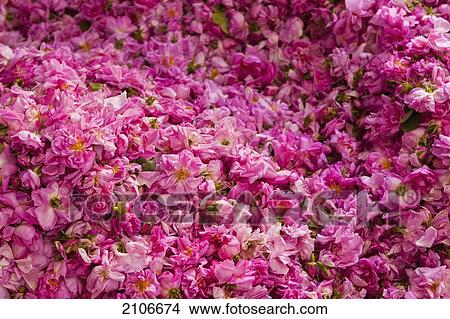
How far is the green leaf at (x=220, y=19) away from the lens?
5.02 feet

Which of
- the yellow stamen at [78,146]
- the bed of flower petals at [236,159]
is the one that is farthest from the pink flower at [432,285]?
the yellow stamen at [78,146]

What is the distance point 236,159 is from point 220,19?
0.42 meters

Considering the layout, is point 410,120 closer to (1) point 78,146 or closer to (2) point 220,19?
(2) point 220,19

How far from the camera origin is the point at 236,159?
124 centimetres

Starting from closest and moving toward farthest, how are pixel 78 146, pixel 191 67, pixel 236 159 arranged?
pixel 78 146 < pixel 236 159 < pixel 191 67

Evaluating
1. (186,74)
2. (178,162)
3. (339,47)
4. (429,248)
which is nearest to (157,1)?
(186,74)

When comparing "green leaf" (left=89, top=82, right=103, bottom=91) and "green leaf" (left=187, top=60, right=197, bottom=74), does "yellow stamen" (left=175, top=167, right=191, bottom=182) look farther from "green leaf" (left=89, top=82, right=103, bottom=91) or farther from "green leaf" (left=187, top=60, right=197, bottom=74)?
"green leaf" (left=187, top=60, right=197, bottom=74)

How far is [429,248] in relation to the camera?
1.25 metres

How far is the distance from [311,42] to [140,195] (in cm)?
56

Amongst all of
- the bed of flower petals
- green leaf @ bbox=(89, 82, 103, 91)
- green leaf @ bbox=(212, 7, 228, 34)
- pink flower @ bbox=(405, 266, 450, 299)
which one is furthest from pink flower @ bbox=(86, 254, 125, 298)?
green leaf @ bbox=(212, 7, 228, 34)

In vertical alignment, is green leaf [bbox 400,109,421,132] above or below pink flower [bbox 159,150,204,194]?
above

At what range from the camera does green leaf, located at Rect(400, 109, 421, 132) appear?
1.27 meters

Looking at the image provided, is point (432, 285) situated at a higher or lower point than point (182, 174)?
lower

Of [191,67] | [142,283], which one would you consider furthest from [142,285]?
[191,67]
